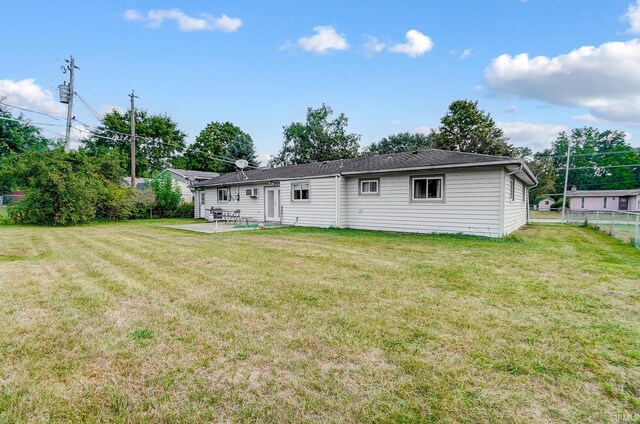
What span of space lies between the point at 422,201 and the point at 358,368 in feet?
31.0

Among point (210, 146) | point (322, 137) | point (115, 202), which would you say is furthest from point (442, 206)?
point (210, 146)

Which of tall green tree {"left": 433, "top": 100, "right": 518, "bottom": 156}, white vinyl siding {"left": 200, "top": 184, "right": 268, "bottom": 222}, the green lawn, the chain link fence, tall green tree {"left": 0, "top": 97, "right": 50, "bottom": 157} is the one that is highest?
tall green tree {"left": 433, "top": 100, "right": 518, "bottom": 156}

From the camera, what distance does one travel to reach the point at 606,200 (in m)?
41.8

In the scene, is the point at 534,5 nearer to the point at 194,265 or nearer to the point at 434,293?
the point at 434,293

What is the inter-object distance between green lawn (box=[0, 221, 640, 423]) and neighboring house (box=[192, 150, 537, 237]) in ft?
14.8

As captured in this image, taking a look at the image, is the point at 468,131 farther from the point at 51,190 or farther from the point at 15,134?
the point at 15,134

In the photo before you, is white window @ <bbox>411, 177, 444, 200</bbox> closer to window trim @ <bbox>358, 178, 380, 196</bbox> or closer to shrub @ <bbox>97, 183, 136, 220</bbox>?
window trim @ <bbox>358, 178, 380, 196</bbox>

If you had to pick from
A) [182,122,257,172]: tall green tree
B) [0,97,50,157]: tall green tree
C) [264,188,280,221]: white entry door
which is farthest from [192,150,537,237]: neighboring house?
[182,122,257,172]: tall green tree

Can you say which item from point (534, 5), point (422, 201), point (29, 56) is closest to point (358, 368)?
point (422, 201)

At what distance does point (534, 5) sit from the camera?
1162 cm

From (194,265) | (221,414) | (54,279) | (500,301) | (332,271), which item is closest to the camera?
(221,414)

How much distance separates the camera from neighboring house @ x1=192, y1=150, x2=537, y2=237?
9.68 meters

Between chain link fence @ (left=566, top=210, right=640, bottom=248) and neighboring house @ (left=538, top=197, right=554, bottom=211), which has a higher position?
neighboring house @ (left=538, top=197, right=554, bottom=211)

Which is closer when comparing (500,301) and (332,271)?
(500,301)
